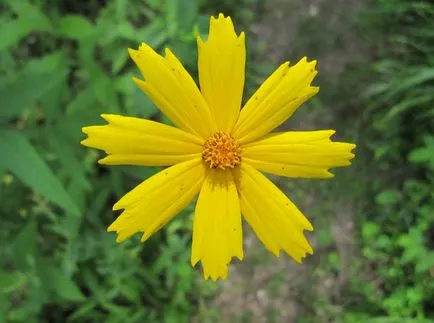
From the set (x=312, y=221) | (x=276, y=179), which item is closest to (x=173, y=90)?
(x=276, y=179)

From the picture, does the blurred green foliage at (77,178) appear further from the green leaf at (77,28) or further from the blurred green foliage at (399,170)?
the blurred green foliage at (399,170)

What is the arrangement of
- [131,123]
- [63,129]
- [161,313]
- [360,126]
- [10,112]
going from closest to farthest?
[131,123] → [10,112] → [63,129] → [161,313] → [360,126]

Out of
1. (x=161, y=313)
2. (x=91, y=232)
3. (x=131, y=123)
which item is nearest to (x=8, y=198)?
(x=91, y=232)

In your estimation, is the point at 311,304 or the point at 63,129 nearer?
the point at 63,129

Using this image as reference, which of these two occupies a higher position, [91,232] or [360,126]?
[360,126]

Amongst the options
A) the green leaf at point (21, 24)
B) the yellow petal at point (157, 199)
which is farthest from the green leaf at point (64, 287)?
the yellow petal at point (157, 199)

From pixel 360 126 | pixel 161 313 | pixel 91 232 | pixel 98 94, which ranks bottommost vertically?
pixel 161 313

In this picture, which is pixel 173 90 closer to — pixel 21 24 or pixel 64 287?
pixel 21 24

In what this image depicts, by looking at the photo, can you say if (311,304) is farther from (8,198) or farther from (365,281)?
(8,198)
